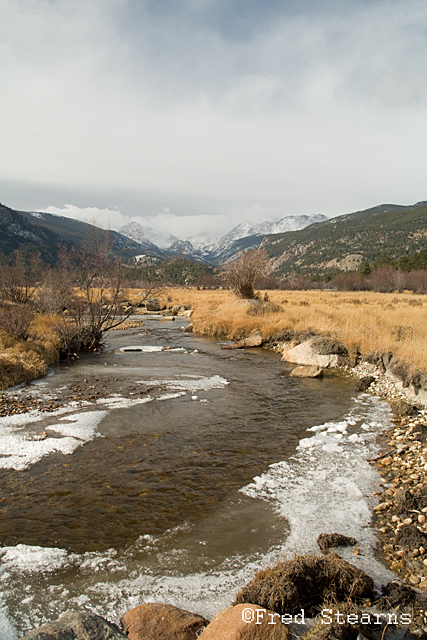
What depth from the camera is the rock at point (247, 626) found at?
122 inches

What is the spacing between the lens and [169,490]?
254 inches

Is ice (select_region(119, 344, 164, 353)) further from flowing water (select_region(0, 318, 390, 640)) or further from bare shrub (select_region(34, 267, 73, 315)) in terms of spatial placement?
flowing water (select_region(0, 318, 390, 640))

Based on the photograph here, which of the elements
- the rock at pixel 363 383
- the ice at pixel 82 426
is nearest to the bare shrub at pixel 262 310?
the rock at pixel 363 383

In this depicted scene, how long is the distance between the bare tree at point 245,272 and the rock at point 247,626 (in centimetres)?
3154

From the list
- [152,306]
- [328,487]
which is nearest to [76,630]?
[328,487]

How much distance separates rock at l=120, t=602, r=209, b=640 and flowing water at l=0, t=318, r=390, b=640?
239 millimetres

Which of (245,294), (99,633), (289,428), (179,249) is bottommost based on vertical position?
(289,428)

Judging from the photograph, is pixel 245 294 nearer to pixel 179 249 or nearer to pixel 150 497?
pixel 179 249

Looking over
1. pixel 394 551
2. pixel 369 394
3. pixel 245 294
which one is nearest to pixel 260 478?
pixel 394 551

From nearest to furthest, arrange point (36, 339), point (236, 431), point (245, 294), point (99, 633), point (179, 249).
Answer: point (99, 633) < point (236, 431) < point (36, 339) < point (179, 249) < point (245, 294)

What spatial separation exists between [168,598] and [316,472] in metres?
4.00

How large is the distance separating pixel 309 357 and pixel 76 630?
14790 millimetres

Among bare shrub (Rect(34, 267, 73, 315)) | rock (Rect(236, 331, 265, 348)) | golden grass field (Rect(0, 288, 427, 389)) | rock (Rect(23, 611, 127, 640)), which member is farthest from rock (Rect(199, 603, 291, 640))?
bare shrub (Rect(34, 267, 73, 315))

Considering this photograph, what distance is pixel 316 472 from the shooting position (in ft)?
23.3
